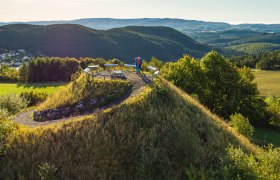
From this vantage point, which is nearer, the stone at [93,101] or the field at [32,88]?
the stone at [93,101]

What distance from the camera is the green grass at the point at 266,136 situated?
162 feet

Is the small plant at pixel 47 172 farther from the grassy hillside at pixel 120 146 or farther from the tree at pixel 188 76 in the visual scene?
the tree at pixel 188 76

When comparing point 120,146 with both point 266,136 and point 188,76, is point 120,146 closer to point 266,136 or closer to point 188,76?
point 188,76

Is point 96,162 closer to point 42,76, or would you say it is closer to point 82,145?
point 82,145

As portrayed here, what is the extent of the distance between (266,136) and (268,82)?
81.1 metres

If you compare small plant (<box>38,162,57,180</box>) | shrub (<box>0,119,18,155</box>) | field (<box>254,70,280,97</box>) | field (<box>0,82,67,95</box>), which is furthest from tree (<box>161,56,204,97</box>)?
field (<box>254,70,280,97</box>)

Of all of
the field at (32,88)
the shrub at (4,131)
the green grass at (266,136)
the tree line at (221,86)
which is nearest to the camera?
the shrub at (4,131)

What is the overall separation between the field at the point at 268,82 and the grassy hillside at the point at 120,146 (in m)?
88.3

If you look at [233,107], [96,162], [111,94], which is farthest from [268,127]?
[96,162]

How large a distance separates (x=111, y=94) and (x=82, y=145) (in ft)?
26.3

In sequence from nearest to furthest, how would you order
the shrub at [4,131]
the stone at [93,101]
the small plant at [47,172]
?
the small plant at [47,172], the shrub at [4,131], the stone at [93,101]

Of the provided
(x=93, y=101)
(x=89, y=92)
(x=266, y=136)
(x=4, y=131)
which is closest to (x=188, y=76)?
(x=266, y=136)

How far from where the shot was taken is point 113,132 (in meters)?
23.9

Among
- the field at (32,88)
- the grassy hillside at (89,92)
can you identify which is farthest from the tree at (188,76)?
the field at (32,88)
